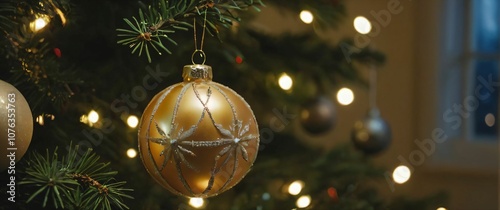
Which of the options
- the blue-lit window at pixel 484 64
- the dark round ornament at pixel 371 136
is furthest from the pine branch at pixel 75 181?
the blue-lit window at pixel 484 64

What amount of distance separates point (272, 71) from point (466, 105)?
101 cm

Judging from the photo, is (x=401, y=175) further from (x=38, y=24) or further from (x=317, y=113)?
(x=38, y=24)

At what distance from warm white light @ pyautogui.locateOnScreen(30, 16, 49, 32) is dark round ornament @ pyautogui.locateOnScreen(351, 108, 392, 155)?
101 centimetres

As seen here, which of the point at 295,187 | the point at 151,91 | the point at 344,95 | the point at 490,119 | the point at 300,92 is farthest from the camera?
the point at 490,119

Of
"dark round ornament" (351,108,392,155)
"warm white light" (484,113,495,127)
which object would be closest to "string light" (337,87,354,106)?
"dark round ornament" (351,108,392,155)

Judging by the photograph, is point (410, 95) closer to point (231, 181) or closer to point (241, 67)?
point (241, 67)

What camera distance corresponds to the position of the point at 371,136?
Answer: 1.77 m

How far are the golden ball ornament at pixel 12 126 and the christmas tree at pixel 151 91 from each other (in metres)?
0.01

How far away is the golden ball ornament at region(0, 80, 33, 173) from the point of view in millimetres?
757

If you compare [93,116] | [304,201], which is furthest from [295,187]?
[93,116]

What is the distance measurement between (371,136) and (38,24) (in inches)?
40.2

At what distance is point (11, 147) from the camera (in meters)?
0.77

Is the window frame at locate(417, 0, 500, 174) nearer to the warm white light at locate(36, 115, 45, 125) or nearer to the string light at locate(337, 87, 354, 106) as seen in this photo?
the string light at locate(337, 87, 354, 106)

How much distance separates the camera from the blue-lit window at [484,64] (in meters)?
2.19
